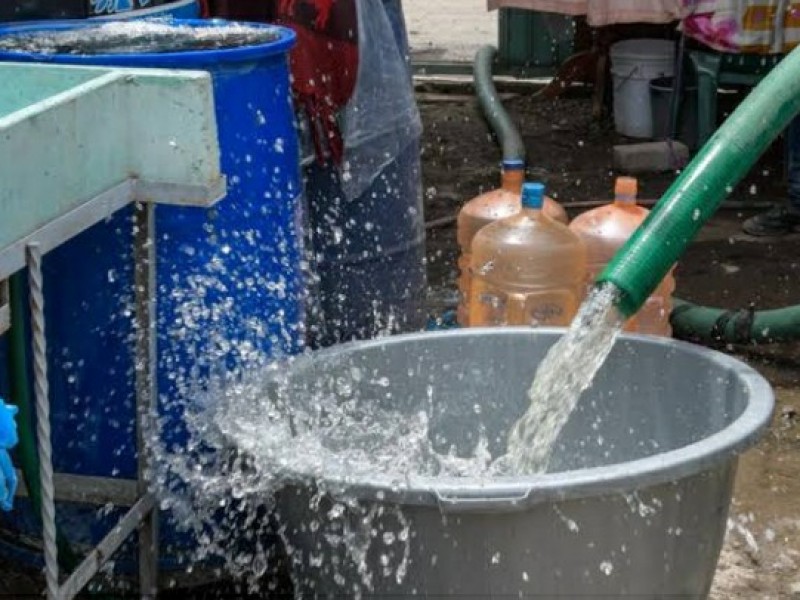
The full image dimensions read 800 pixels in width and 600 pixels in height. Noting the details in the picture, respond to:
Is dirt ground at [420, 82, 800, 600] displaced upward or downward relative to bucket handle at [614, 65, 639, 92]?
downward

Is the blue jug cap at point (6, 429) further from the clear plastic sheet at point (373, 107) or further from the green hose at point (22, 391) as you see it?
the clear plastic sheet at point (373, 107)

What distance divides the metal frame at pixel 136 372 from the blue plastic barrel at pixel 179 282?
0.05m

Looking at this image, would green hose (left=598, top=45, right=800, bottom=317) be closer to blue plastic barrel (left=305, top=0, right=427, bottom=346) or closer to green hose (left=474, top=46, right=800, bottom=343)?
green hose (left=474, top=46, right=800, bottom=343)

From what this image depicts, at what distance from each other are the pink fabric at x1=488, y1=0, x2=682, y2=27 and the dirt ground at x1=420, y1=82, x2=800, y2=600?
63 centimetres

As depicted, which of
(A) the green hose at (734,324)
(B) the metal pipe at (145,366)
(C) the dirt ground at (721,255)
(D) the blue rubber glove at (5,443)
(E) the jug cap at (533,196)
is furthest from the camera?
(A) the green hose at (734,324)

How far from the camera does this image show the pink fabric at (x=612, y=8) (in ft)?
21.3

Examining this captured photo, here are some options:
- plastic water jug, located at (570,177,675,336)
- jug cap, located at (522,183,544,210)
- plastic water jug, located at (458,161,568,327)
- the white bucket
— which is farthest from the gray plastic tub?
the white bucket

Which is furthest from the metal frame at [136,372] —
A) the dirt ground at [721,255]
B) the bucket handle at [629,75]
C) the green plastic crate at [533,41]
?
the green plastic crate at [533,41]

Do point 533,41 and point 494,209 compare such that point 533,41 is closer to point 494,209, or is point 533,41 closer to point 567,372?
point 494,209

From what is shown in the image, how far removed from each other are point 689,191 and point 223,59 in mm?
898

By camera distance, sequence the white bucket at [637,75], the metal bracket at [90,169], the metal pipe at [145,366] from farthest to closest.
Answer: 1. the white bucket at [637,75]
2. the metal pipe at [145,366]
3. the metal bracket at [90,169]

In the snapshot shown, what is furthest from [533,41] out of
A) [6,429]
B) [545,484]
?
[6,429]

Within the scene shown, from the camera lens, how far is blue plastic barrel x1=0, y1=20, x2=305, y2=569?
2.78m

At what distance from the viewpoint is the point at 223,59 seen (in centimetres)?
279
